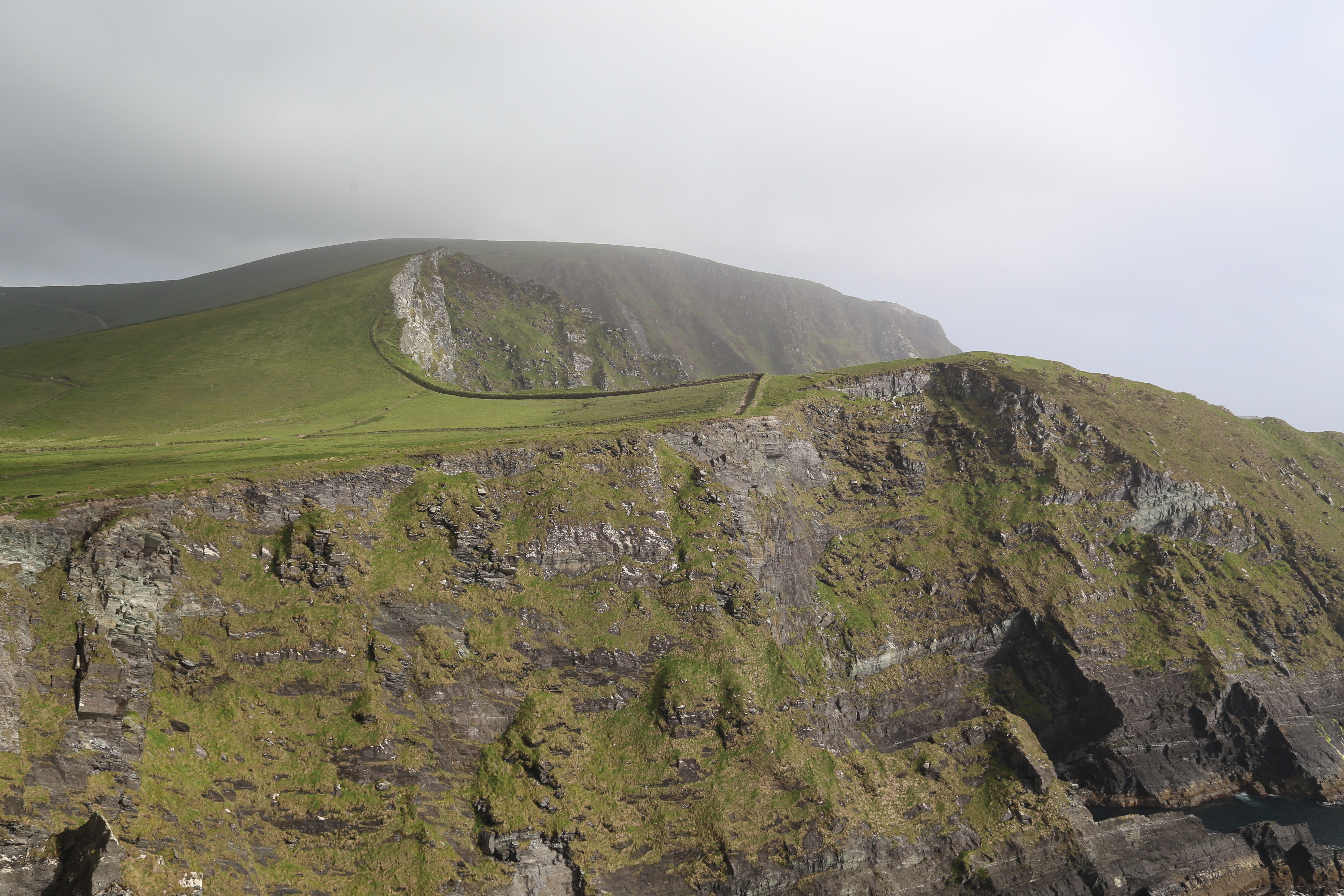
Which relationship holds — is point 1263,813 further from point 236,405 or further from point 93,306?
point 93,306

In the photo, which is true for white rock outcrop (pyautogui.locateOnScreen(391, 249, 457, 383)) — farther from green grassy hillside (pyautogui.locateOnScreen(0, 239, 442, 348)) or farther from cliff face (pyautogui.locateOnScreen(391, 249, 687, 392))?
green grassy hillside (pyautogui.locateOnScreen(0, 239, 442, 348))

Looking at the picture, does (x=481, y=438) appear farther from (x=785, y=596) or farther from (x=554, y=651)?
(x=785, y=596)

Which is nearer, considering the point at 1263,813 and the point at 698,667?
the point at 698,667

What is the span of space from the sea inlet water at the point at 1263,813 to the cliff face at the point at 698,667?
1688mm

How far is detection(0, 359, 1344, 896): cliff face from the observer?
33250 millimetres

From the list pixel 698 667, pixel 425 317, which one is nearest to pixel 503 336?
pixel 425 317

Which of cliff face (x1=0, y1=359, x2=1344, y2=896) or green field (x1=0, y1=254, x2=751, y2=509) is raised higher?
green field (x1=0, y1=254, x2=751, y2=509)

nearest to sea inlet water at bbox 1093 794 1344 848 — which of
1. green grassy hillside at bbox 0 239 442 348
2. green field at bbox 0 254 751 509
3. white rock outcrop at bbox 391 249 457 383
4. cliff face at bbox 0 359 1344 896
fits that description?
cliff face at bbox 0 359 1344 896

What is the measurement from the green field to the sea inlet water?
5772 centimetres

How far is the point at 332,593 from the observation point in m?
42.8

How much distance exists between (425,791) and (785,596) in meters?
35.5

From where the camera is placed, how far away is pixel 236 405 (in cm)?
7975

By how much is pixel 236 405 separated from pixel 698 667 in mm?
70638

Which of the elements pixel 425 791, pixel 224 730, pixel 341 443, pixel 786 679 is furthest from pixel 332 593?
pixel 786 679
